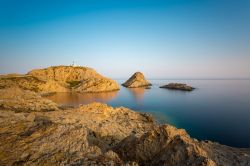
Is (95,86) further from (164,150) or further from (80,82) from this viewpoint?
(164,150)

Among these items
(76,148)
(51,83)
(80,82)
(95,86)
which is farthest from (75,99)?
(76,148)

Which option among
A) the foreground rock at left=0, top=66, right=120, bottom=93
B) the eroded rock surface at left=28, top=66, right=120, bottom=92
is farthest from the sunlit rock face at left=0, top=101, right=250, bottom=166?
the eroded rock surface at left=28, top=66, right=120, bottom=92

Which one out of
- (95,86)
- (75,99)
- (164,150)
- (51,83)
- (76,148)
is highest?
(76,148)

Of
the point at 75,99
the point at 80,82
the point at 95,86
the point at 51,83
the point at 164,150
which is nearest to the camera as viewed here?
the point at 164,150

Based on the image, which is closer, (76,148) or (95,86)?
(76,148)

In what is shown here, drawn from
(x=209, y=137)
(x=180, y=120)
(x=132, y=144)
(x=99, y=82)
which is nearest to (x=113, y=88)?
(x=99, y=82)

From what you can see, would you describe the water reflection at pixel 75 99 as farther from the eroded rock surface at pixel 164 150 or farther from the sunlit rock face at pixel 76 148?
the sunlit rock face at pixel 76 148

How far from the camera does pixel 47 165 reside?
24.4ft

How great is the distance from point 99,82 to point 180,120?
127 m

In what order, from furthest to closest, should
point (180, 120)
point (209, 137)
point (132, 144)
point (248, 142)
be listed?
point (180, 120), point (209, 137), point (248, 142), point (132, 144)

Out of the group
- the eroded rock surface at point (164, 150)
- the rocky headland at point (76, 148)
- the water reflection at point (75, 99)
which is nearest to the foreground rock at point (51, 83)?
the water reflection at point (75, 99)

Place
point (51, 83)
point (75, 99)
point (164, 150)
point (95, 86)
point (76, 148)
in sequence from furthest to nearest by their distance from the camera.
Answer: point (95, 86) → point (51, 83) → point (75, 99) → point (164, 150) → point (76, 148)

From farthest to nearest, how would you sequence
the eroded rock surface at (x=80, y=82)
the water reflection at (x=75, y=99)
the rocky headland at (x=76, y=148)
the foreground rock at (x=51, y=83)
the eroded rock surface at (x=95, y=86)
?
the eroded rock surface at (x=80, y=82)
the eroded rock surface at (x=95, y=86)
the foreground rock at (x=51, y=83)
the water reflection at (x=75, y=99)
the rocky headland at (x=76, y=148)

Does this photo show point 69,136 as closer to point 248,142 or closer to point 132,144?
point 132,144
